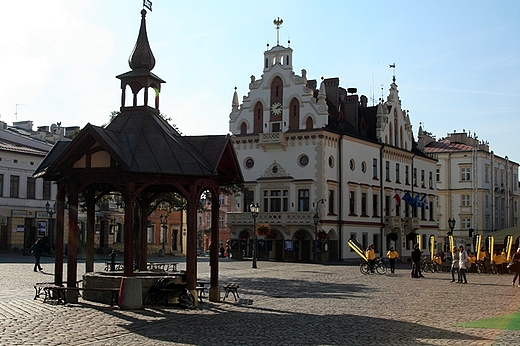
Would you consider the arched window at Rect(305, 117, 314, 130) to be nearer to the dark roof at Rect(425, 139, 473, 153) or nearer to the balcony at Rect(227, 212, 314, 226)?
the balcony at Rect(227, 212, 314, 226)

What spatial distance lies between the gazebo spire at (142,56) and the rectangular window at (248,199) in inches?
1456

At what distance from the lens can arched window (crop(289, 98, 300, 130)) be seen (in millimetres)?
56250

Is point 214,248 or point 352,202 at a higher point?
point 352,202

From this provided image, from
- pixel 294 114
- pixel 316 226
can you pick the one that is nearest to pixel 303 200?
pixel 316 226

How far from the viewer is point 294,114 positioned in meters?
56.5

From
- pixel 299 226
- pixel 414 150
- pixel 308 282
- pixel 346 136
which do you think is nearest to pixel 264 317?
pixel 308 282

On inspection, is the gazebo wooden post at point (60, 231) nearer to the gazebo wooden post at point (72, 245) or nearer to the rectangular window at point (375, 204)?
the gazebo wooden post at point (72, 245)

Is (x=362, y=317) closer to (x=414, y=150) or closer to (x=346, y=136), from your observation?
(x=346, y=136)

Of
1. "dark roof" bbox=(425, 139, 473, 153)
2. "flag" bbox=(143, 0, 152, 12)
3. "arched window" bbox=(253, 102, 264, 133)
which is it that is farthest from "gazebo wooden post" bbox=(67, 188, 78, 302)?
"dark roof" bbox=(425, 139, 473, 153)

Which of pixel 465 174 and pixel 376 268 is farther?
pixel 465 174

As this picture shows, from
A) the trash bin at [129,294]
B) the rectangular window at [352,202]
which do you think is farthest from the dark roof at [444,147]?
the trash bin at [129,294]

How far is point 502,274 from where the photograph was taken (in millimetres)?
41406

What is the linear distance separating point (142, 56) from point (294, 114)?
120ft

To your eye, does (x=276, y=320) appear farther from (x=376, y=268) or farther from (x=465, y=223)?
(x=465, y=223)
